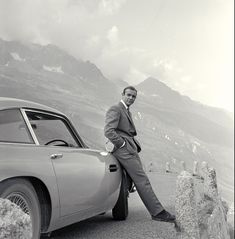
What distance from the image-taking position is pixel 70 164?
4230mm

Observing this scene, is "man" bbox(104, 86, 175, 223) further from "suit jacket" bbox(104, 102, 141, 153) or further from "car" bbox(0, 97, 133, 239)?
"car" bbox(0, 97, 133, 239)

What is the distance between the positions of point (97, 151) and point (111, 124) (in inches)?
25.4

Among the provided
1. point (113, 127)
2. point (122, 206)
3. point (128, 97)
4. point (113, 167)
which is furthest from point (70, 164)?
point (122, 206)

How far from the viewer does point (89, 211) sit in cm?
484

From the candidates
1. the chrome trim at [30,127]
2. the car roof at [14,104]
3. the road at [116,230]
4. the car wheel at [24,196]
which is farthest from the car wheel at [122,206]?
the car wheel at [24,196]

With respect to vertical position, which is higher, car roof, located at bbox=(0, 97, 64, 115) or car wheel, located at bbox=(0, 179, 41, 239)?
car roof, located at bbox=(0, 97, 64, 115)

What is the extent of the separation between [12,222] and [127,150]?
10.7ft

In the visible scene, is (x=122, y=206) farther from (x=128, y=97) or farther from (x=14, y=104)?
(x=14, y=104)

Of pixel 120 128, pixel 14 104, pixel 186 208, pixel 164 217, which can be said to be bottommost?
pixel 164 217

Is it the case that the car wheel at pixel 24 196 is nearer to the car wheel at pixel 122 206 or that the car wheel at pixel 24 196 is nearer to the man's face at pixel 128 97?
the car wheel at pixel 122 206

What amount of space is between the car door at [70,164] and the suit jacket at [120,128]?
0.51m

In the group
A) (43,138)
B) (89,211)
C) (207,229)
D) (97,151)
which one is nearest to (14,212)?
(43,138)

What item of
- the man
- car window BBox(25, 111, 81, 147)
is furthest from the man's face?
car window BBox(25, 111, 81, 147)

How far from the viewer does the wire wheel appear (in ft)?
11.0
